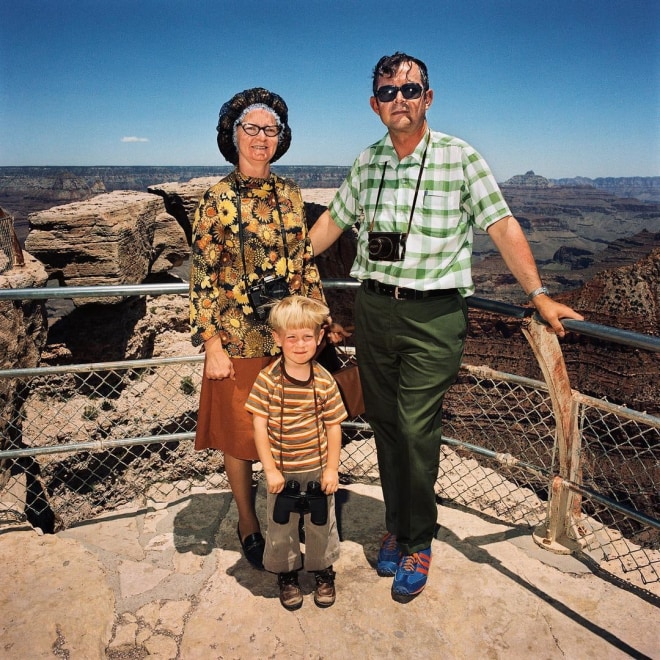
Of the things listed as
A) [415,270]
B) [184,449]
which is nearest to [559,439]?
[415,270]

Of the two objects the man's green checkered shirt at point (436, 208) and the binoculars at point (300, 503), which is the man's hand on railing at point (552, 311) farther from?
the binoculars at point (300, 503)

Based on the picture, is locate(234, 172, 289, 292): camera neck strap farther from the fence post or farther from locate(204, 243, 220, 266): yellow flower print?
the fence post

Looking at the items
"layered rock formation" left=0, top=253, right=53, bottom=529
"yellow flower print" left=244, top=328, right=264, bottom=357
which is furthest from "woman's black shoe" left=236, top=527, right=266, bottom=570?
"layered rock formation" left=0, top=253, right=53, bottom=529

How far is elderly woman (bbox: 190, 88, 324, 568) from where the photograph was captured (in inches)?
78.5

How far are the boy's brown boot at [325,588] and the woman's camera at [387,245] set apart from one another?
1.28 metres

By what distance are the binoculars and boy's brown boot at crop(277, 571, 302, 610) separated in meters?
0.28

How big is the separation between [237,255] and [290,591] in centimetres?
134

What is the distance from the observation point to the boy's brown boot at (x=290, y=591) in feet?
6.68

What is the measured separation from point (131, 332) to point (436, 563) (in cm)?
1003

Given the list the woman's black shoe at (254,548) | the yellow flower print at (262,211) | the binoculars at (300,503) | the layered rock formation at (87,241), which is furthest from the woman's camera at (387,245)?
the layered rock formation at (87,241)

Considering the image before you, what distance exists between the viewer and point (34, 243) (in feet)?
28.0

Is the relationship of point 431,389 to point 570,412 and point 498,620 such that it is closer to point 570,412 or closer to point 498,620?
point 570,412

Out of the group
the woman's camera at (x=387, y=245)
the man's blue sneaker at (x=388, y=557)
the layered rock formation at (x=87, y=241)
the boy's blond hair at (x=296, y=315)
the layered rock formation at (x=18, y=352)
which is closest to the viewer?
the boy's blond hair at (x=296, y=315)

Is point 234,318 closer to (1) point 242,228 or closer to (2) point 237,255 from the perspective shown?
(2) point 237,255
